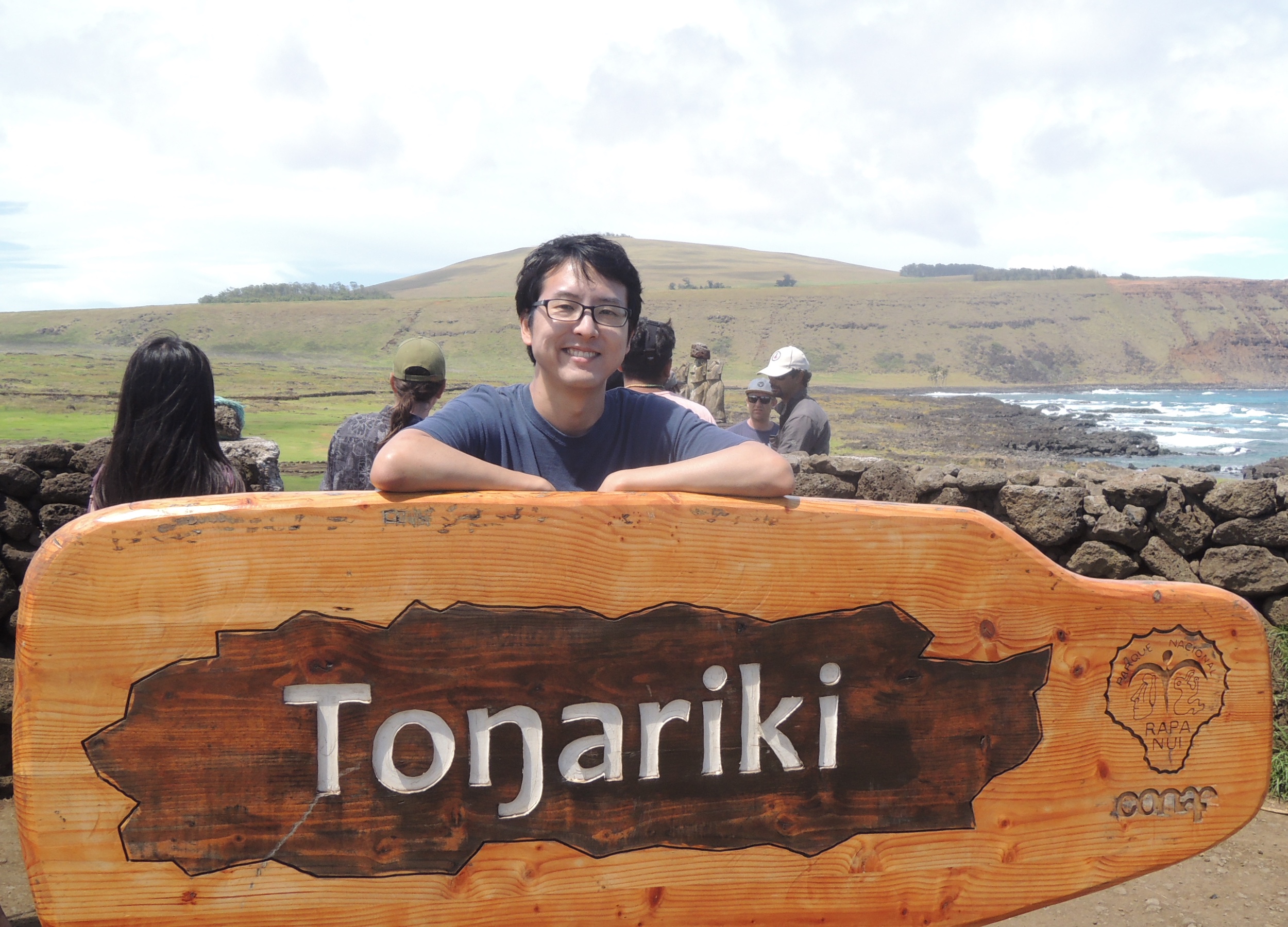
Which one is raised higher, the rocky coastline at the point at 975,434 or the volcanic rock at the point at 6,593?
the volcanic rock at the point at 6,593

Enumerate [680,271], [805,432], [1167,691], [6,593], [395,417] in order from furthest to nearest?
[680,271] → [805,432] → [6,593] → [395,417] → [1167,691]

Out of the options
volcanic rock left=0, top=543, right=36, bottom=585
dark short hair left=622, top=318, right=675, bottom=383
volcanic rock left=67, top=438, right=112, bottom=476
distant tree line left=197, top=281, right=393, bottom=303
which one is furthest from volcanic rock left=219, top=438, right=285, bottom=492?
distant tree line left=197, top=281, right=393, bottom=303

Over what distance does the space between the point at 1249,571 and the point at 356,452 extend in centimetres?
430

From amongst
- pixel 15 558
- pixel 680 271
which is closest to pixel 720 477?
pixel 15 558

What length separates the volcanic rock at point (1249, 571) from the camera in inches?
186

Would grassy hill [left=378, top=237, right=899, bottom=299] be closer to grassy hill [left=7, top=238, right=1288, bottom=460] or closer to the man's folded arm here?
grassy hill [left=7, top=238, right=1288, bottom=460]

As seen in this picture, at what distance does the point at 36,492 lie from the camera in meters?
4.50

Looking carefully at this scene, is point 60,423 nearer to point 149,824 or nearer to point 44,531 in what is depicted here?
point 44,531

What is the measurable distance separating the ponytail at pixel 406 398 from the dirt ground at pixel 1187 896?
2.10 metres

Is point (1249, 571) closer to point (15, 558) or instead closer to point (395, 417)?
point (395, 417)

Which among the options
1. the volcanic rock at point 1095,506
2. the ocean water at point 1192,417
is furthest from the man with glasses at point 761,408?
the ocean water at point 1192,417

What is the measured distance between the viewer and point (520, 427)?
1.75 meters

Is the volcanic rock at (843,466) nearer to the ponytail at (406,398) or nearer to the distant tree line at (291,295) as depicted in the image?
the ponytail at (406,398)

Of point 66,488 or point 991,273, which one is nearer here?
point 66,488
